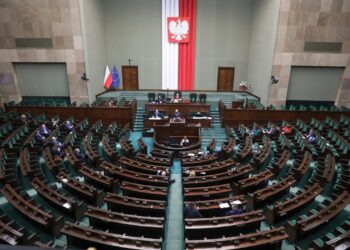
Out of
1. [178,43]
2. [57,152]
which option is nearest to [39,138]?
[57,152]

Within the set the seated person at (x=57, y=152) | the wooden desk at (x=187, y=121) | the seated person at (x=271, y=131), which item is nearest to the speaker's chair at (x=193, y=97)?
the wooden desk at (x=187, y=121)

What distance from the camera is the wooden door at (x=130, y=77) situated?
19.8 m

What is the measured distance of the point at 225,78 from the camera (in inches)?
788

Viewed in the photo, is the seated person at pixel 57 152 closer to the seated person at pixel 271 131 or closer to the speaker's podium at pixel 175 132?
the speaker's podium at pixel 175 132

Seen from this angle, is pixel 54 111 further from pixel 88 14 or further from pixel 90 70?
pixel 88 14

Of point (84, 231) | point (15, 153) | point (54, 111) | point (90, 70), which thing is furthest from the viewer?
point (90, 70)

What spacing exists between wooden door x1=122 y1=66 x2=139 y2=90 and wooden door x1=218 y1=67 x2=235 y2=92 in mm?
6811

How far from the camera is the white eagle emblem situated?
1853 centimetres

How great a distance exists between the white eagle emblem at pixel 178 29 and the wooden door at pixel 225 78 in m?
4.02

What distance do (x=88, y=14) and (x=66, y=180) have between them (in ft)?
42.0

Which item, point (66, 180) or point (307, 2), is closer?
point (66, 180)

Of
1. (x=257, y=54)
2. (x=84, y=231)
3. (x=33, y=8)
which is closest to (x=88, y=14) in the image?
(x=33, y=8)

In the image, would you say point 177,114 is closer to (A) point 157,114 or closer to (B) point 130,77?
(A) point 157,114

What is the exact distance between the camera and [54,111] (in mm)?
14359
